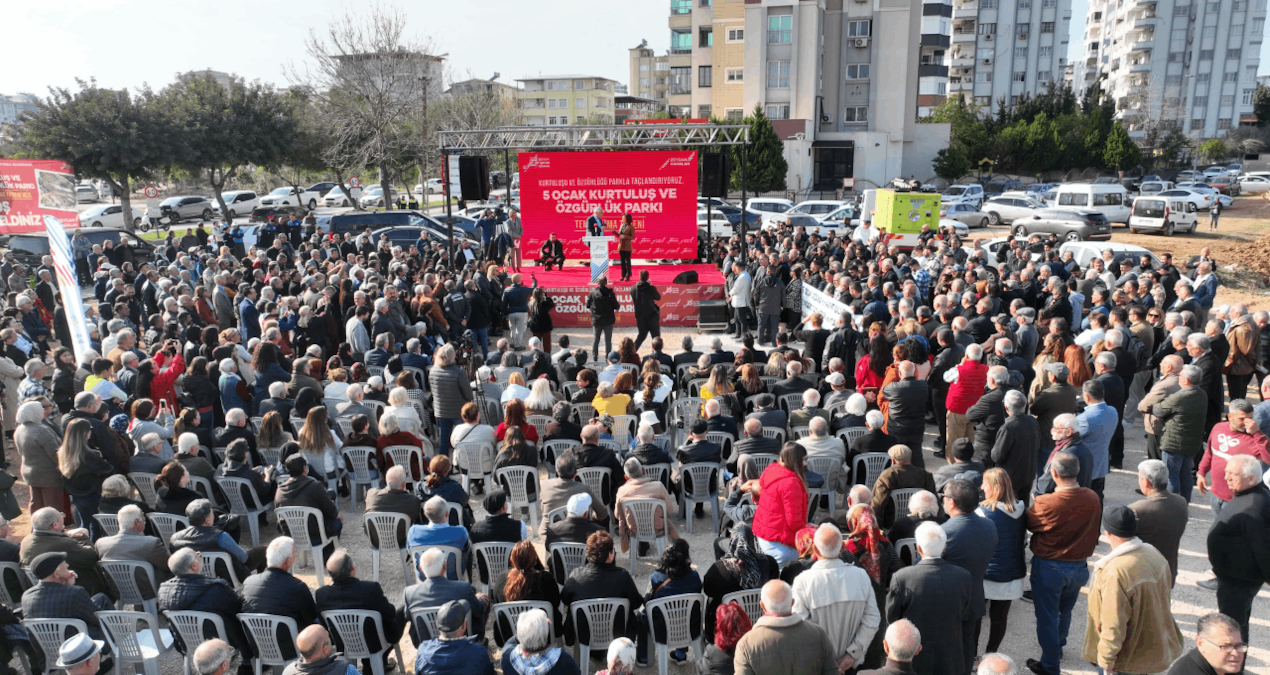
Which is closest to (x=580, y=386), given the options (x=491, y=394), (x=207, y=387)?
(x=491, y=394)

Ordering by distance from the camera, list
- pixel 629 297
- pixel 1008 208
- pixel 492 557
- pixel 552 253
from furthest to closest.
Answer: pixel 1008 208 < pixel 552 253 < pixel 629 297 < pixel 492 557

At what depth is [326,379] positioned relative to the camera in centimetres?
952

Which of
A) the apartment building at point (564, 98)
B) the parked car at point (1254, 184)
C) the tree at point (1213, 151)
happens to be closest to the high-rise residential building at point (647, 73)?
the apartment building at point (564, 98)

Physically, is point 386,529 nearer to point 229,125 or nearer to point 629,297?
point 629,297

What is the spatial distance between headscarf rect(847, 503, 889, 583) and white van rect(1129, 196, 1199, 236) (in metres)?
28.9

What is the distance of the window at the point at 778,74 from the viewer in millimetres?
46094

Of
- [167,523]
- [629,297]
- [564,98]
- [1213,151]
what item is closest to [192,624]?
[167,523]

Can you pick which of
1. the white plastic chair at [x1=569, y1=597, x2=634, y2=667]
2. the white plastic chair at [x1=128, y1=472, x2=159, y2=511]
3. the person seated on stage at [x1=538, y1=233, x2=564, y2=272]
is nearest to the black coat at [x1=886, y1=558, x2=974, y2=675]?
the white plastic chair at [x1=569, y1=597, x2=634, y2=667]

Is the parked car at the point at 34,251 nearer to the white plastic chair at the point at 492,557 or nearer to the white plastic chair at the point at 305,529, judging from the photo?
the white plastic chair at the point at 305,529

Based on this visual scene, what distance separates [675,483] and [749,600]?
98.6 inches

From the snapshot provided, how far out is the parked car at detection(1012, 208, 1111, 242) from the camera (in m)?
26.1

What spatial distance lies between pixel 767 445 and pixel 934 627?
98.1 inches

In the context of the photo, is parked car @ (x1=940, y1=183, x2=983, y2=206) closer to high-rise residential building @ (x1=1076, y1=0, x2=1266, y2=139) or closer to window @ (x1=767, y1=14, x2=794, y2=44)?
window @ (x1=767, y1=14, x2=794, y2=44)

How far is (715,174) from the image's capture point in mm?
17172
